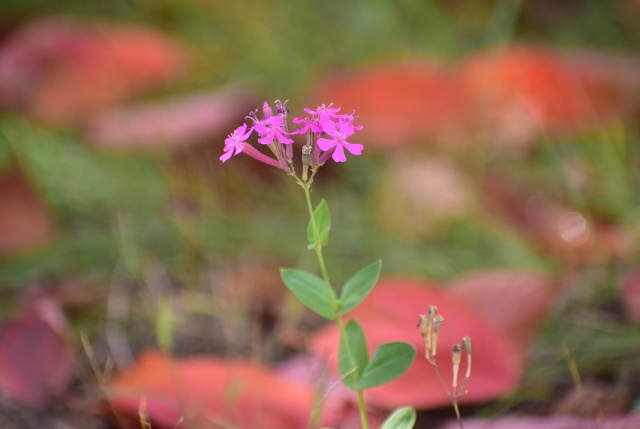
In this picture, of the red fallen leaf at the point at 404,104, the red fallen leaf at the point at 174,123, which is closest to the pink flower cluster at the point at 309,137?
the red fallen leaf at the point at 174,123

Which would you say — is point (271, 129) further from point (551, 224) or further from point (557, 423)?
point (551, 224)

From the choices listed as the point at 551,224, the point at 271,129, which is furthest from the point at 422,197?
the point at 271,129

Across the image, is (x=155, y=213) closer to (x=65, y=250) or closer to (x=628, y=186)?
(x=65, y=250)

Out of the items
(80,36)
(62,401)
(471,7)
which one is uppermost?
(471,7)

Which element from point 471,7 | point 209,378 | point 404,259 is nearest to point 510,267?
point 404,259

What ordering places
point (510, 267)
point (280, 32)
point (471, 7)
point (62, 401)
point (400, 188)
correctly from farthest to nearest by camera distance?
point (471, 7), point (280, 32), point (400, 188), point (510, 267), point (62, 401)

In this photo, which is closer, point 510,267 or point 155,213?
point 510,267

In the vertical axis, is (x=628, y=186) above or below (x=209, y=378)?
above
